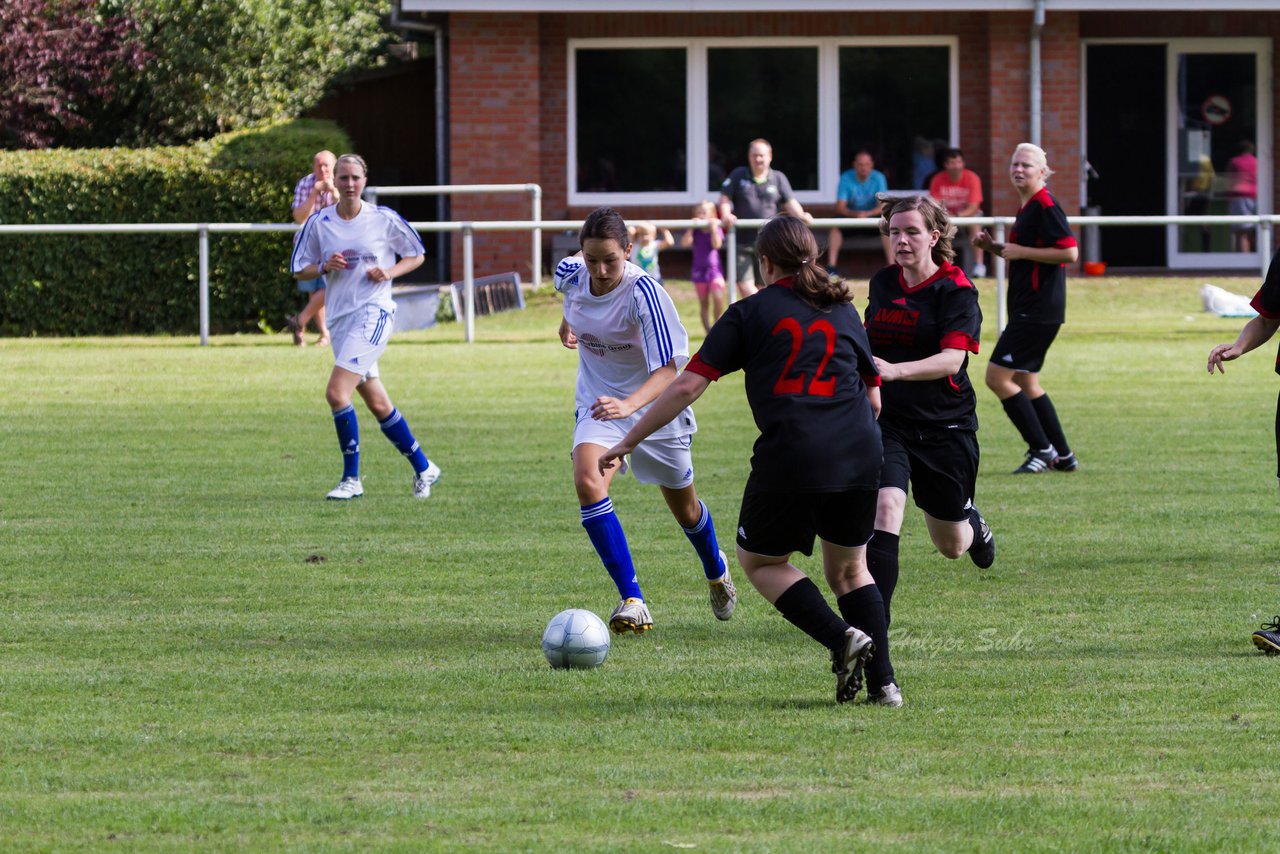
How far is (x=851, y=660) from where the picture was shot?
5918mm

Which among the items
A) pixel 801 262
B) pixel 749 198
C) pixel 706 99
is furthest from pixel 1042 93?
pixel 801 262

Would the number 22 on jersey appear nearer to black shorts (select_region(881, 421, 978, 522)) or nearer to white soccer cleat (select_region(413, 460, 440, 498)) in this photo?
black shorts (select_region(881, 421, 978, 522))

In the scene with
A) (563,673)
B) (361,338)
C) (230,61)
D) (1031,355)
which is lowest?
(563,673)

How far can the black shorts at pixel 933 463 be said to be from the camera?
7.00 metres

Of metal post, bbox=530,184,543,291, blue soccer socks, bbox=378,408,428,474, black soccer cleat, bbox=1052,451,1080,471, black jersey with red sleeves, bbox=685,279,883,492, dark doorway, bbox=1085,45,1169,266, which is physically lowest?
black soccer cleat, bbox=1052,451,1080,471

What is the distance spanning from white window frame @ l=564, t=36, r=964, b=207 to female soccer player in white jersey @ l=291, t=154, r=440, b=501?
13394 mm

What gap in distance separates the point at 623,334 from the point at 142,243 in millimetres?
14672

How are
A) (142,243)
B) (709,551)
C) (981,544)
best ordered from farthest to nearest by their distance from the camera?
(142,243) → (981,544) → (709,551)

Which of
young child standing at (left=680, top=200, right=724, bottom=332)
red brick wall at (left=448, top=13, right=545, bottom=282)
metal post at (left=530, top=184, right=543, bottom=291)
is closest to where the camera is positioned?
young child standing at (left=680, top=200, right=724, bottom=332)

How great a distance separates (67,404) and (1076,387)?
8.33 meters

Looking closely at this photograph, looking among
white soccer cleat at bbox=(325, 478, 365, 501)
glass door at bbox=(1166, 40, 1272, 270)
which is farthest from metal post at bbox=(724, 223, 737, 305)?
white soccer cleat at bbox=(325, 478, 365, 501)

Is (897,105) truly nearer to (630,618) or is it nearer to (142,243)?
(142,243)

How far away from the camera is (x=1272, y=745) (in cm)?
548

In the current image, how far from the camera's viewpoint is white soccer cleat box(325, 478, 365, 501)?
10.9m
